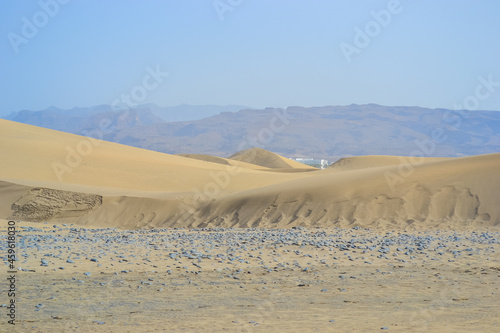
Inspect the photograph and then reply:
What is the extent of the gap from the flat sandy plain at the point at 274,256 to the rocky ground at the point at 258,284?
34 mm

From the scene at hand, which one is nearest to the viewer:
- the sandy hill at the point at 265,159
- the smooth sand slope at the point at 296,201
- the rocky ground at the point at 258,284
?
the rocky ground at the point at 258,284

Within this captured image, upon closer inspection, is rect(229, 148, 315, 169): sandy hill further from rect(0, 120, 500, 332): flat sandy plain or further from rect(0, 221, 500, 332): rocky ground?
rect(0, 221, 500, 332): rocky ground

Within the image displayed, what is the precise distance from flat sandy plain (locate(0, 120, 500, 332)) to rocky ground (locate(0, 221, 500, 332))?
3cm

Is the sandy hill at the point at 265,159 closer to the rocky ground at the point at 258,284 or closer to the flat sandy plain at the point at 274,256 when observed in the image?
the flat sandy plain at the point at 274,256

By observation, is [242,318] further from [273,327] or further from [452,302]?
[452,302]

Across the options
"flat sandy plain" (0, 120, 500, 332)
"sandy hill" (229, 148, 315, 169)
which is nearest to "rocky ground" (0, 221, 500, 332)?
"flat sandy plain" (0, 120, 500, 332)

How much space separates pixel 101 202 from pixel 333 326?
847 inches

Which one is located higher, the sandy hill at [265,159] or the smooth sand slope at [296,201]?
the sandy hill at [265,159]

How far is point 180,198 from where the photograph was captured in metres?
29.0

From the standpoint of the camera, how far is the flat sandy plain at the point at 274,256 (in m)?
8.56

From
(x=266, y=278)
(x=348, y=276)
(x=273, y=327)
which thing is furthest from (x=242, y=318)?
(x=348, y=276)

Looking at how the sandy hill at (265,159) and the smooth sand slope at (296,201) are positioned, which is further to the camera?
the sandy hill at (265,159)

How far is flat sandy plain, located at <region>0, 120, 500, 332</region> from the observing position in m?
8.56

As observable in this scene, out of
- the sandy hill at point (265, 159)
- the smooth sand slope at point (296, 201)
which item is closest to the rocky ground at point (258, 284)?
the smooth sand slope at point (296, 201)
